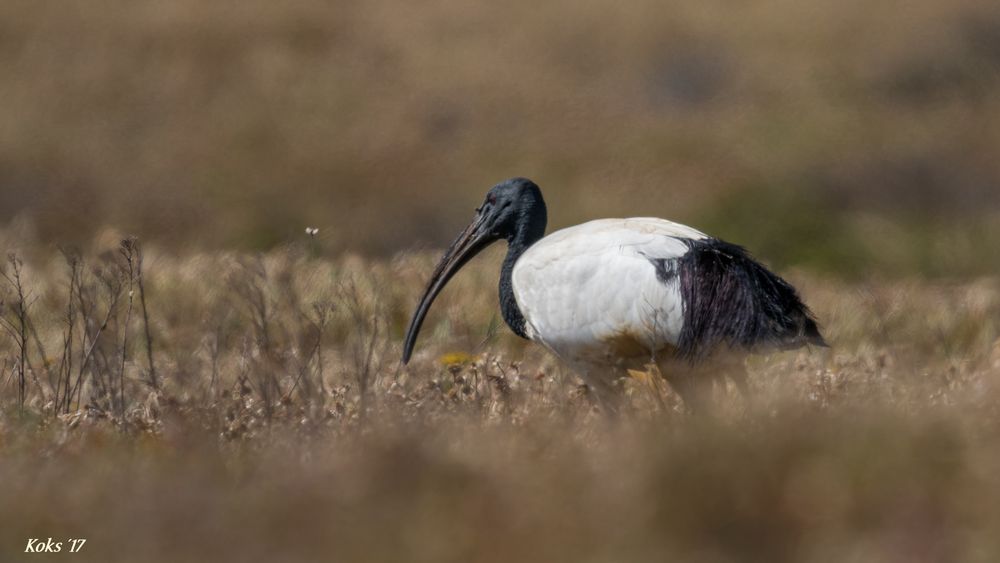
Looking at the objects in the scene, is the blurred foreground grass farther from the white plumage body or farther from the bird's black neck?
the bird's black neck

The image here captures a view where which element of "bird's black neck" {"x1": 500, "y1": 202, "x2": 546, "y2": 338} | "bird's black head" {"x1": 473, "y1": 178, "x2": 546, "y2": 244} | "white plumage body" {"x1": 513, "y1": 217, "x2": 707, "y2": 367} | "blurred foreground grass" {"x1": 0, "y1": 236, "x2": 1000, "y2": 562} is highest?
"bird's black head" {"x1": 473, "y1": 178, "x2": 546, "y2": 244}

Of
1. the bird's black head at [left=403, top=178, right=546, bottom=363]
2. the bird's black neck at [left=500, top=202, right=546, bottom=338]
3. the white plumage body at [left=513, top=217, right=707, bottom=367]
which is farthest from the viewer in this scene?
the bird's black head at [left=403, top=178, right=546, bottom=363]

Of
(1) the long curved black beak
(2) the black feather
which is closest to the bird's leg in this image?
(2) the black feather

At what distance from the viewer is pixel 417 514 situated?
5.04 meters

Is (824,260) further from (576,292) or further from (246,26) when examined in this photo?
(576,292)

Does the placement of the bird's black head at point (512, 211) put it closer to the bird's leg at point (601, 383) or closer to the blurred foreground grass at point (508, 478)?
the bird's leg at point (601, 383)

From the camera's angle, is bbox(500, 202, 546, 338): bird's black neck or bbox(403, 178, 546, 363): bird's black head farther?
bbox(403, 178, 546, 363): bird's black head

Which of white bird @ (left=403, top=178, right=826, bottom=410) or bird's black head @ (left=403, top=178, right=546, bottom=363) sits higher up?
bird's black head @ (left=403, top=178, right=546, bottom=363)

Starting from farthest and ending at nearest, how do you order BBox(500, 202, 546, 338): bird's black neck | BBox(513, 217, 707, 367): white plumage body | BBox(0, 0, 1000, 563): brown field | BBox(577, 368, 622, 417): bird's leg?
BBox(500, 202, 546, 338): bird's black neck
BBox(577, 368, 622, 417): bird's leg
BBox(513, 217, 707, 367): white plumage body
BBox(0, 0, 1000, 563): brown field

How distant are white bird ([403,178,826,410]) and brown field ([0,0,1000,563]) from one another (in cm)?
20

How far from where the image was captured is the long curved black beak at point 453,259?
9.87m

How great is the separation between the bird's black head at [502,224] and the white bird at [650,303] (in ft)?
1.96

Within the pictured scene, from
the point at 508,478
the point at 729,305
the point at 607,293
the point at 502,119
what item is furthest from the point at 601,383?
the point at 502,119

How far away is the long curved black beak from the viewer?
987 cm
